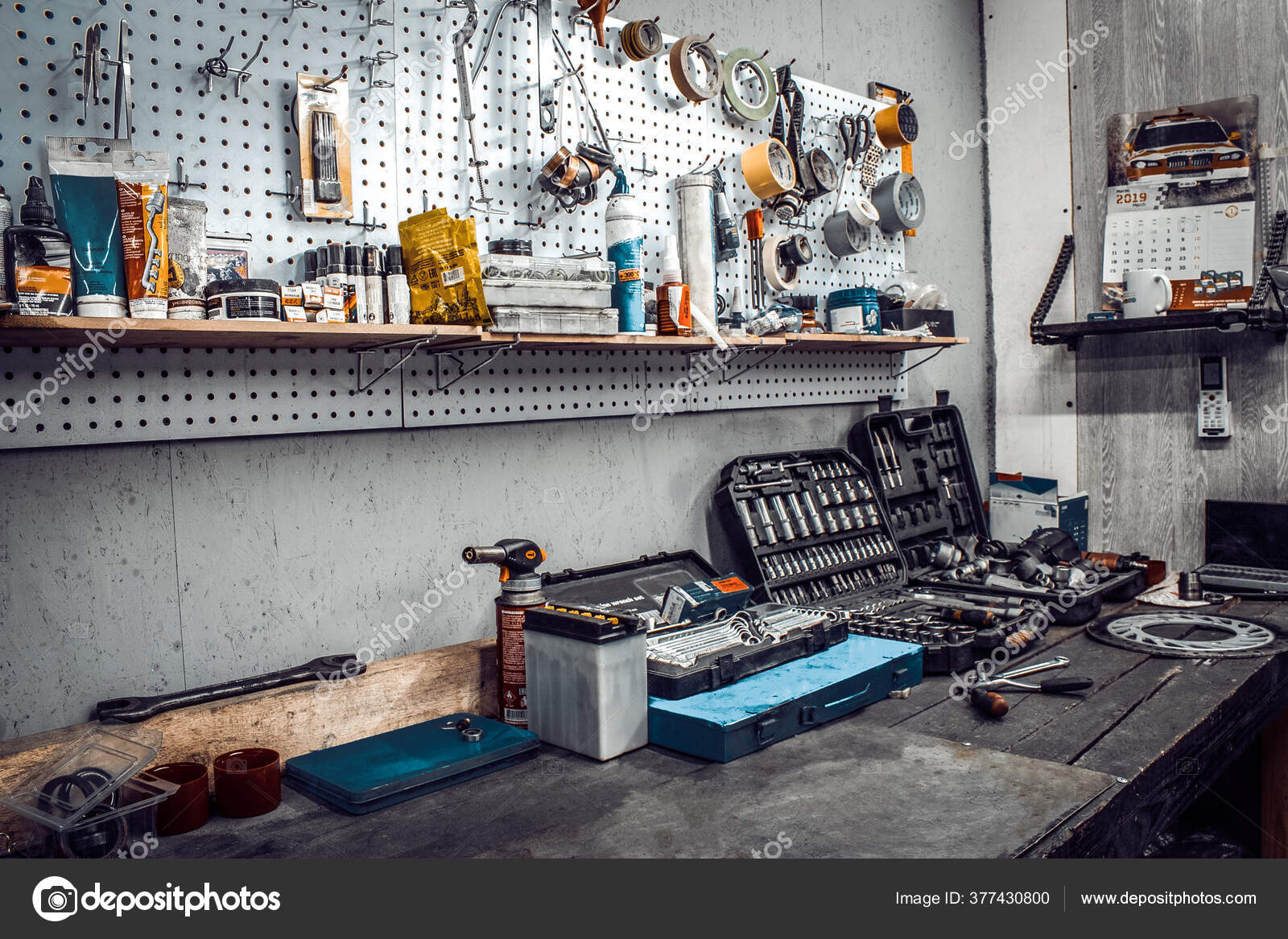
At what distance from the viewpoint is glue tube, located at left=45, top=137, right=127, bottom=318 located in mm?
1108

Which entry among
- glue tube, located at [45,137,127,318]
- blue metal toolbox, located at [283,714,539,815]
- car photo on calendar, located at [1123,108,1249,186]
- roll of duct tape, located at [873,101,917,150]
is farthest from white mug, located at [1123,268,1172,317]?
glue tube, located at [45,137,127,318]

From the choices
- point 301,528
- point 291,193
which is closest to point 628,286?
point 291,193

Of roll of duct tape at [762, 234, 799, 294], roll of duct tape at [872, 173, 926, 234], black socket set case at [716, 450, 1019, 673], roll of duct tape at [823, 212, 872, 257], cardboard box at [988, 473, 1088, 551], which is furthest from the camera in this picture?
cardboard box at [988, 473, 1088, 551]

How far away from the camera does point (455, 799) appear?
1.20 m

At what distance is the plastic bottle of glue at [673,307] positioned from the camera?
1.67 metres

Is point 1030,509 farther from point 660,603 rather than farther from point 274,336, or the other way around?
point 274,336

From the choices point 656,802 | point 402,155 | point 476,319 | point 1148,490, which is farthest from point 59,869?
point 1148,490

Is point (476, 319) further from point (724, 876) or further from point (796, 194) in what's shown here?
point (796, 194)

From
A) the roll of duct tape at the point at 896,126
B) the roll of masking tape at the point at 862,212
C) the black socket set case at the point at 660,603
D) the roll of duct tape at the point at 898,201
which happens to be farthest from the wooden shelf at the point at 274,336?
the roll of duct tape at the point at 896,126

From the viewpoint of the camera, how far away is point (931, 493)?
2514 mm

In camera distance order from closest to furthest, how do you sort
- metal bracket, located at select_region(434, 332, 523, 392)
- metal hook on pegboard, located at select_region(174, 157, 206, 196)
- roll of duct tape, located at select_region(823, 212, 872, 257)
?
metal hook on pegboard, located at select_region(174, 157, 206, 196) < metal bracket, located at select_region(434, 332, 523, 392) < roll of duct tape, located at select_region(823, 212, 872, 257)

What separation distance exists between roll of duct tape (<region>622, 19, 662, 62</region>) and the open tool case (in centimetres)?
106

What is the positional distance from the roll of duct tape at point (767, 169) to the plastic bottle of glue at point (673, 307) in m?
0.48

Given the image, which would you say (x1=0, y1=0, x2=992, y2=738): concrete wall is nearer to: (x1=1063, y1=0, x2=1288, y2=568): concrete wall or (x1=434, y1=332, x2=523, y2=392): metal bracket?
(x1=434, y1=332, x2=523, y2=392): metal bracket
